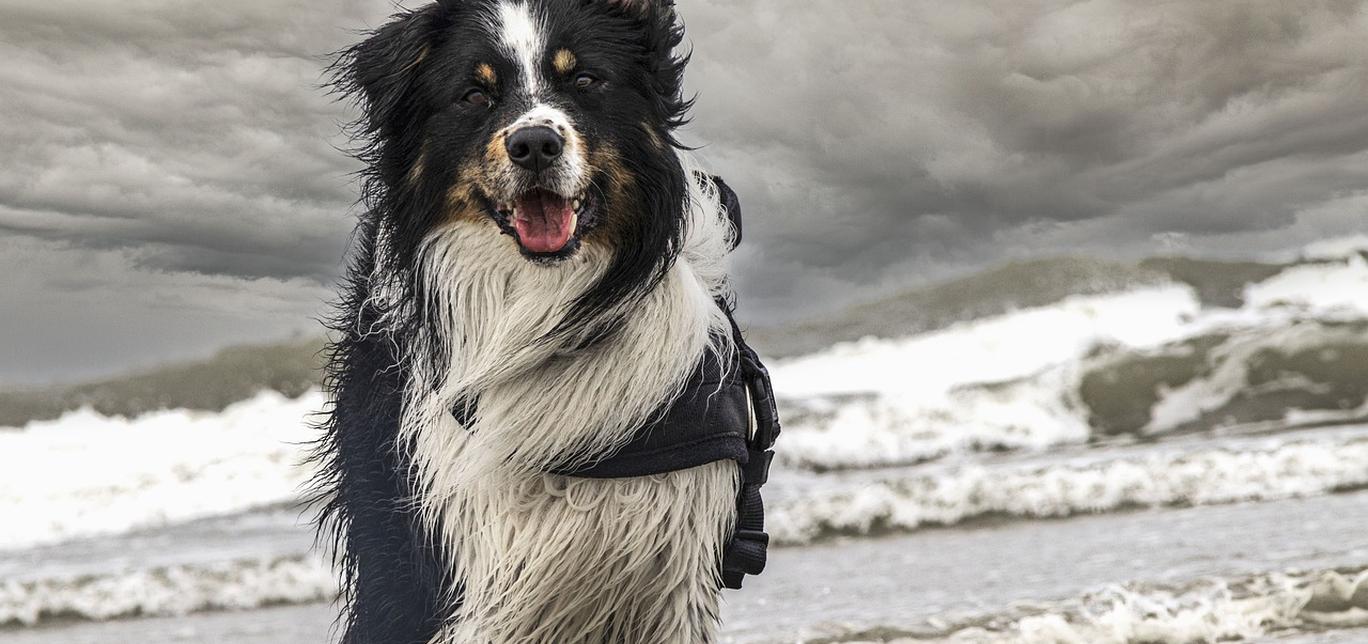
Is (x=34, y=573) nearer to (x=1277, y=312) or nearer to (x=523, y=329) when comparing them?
(x=523, y=329)

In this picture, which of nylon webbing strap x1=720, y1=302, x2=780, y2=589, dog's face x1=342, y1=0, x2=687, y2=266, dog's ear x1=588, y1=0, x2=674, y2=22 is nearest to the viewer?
dog's face x1=342, y1=0, x2=687, y2=266

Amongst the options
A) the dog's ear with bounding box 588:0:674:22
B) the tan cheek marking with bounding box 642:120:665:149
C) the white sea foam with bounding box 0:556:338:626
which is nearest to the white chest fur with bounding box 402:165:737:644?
the tan cheek marking with bounding box 642:120:665:149

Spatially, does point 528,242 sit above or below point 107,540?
above

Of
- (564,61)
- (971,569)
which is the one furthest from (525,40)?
(971,569)

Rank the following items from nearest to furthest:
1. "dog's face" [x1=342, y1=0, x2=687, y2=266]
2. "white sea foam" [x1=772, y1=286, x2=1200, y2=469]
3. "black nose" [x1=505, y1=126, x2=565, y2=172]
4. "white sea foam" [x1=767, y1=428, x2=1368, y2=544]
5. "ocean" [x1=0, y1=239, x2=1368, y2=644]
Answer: "black nose" [x1=505, y1=126, x2=565, y2=172] < "dog's face" [x1=342, y1=0, x2=687, y2=266] < "ocean" [x1=0, y1=239, x2=1368, y2=644] < "white sea foam" [x1=767, y1=428, x2=1368, y2=544] < "white sea foam" [x1=772, y1=286, x2=1200, y2=469]

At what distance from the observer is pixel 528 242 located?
2.77m

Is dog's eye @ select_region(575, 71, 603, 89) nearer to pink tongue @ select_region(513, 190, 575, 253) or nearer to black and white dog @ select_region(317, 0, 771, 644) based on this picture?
black and white dog @ select_region(317, 0, 771, 644)

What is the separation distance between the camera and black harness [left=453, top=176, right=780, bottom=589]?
292cm

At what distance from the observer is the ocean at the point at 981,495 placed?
5469 millimetres

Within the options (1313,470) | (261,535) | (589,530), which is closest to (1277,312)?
(1313,470)

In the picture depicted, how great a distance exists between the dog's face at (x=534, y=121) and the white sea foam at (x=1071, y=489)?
5689 millimetres

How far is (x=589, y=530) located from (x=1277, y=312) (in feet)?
36.8

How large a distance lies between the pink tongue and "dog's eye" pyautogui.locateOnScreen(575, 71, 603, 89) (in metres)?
0.31

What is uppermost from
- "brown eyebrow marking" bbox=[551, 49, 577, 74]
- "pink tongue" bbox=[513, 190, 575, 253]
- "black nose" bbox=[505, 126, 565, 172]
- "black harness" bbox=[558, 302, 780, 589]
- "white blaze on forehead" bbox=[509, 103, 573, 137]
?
"brown eyebrow marking" bbox=[551, 49, 577, 74]
